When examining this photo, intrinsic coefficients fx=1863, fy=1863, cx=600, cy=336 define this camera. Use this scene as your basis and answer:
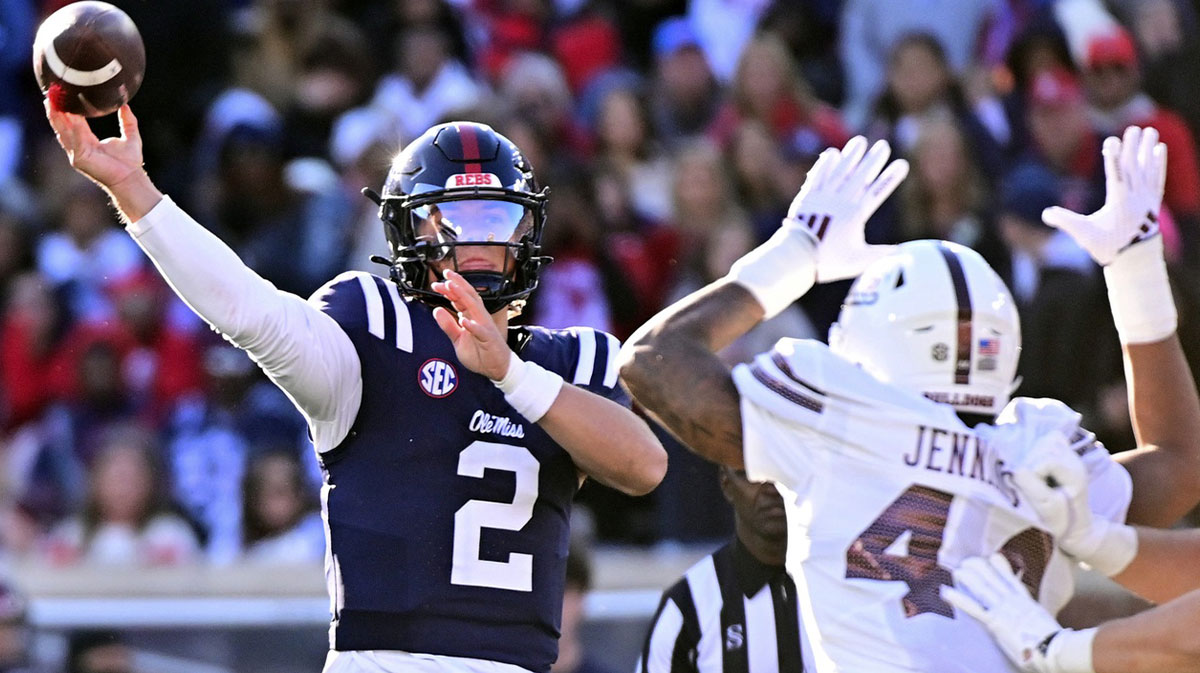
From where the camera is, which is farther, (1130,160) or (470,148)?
(470,148)

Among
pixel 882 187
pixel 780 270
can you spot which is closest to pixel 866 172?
pixel 882 187

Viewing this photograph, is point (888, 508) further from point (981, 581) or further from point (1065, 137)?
point (1065, 137)

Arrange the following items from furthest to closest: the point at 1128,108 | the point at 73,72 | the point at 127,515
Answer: the point at 1128,108 < the point at 127,515 < the point at 73,72

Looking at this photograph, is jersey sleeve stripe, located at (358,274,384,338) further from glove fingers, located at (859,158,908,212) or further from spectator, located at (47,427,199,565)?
spectator, located at (47,427,199,565)

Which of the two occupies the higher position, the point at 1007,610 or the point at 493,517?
the point at 493,517

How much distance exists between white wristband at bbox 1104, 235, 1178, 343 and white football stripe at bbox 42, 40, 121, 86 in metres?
2.34

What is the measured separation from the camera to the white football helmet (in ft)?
12.5

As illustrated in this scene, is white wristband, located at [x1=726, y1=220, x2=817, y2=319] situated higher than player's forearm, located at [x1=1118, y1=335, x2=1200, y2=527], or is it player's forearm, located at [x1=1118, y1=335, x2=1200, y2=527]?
white wristband, located at [x1=726, y1=220, x2=817, y2=319]

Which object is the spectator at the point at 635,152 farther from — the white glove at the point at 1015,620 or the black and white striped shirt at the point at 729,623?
the white glove at the point at 1015,620

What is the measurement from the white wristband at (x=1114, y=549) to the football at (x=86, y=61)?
2.36 metres

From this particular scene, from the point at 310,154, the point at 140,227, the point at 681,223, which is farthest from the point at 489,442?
the point at 310,154

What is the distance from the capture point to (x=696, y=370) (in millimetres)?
3957

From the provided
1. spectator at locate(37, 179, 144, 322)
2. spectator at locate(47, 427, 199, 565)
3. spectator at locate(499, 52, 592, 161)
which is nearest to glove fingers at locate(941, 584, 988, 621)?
spectator at locate(47, 427, 199, 565)

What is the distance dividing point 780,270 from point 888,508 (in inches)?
26.1
